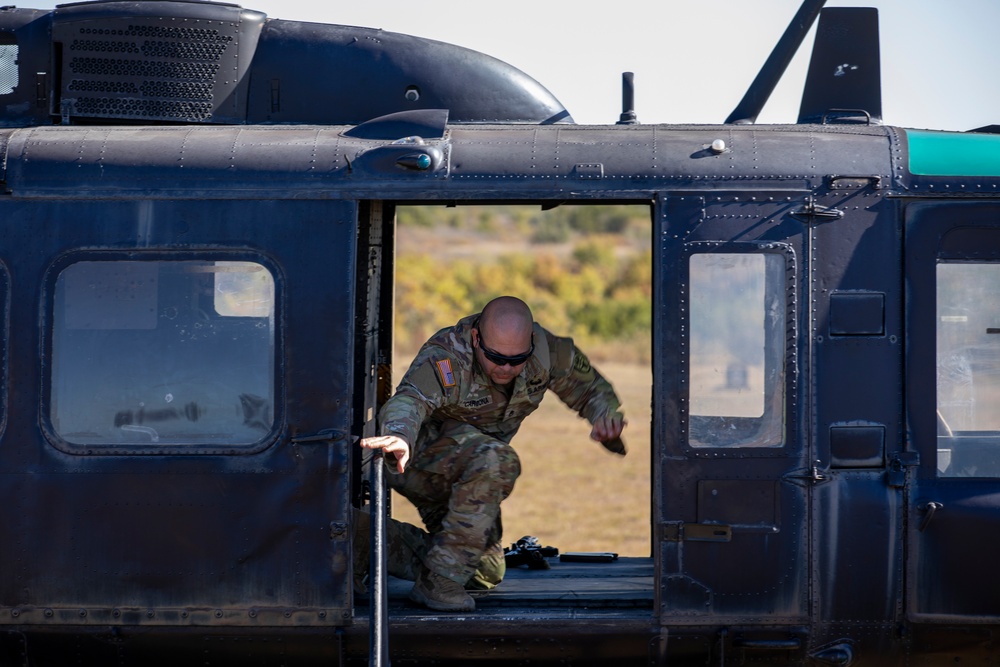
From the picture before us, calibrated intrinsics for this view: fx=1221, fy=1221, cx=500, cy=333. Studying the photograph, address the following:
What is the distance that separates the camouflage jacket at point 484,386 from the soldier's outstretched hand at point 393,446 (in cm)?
34

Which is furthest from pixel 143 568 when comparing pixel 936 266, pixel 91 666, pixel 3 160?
pixel 936 266

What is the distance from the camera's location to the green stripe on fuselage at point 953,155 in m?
5.18

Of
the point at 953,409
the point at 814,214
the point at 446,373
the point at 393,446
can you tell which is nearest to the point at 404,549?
the point at 446,373

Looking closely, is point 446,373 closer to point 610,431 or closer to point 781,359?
point 610,431

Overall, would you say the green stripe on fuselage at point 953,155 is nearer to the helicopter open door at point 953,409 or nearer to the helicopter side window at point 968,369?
the helicopter open door at point 953,409

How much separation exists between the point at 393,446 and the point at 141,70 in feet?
7.60

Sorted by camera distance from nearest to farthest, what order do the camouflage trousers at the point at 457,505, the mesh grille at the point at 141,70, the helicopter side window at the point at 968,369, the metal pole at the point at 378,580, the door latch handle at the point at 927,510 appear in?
the metal pole at the point at 378,580
the door latch handle at the point at 927,510
the helicopter side window at the point at 968,369
the camouflage trousers at the point at 457,505
the mesh grille at the point at 141,70

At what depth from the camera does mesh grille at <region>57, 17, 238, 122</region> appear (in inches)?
227

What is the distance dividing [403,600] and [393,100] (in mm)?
2351

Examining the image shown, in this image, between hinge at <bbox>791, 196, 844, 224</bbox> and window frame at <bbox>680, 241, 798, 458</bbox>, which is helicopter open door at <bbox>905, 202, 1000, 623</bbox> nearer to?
hinge at <bbox>791, 196, 844, 224</bbox>

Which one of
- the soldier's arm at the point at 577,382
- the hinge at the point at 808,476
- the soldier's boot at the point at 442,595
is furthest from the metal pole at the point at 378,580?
the hinge at the point at 808,476

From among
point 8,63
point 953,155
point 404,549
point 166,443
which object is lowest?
point 404,549

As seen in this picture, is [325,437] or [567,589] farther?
[567,589]

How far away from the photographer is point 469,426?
5.59 m
